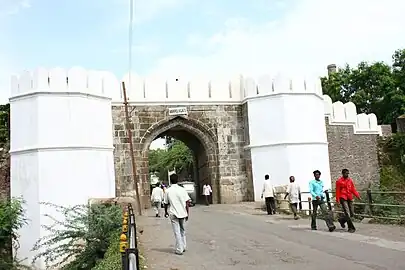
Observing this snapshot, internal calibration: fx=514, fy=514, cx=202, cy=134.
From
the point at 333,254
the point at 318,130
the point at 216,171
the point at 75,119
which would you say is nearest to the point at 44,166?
the point at 75,119

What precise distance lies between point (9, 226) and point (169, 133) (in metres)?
7.17

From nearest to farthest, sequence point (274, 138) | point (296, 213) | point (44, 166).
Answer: point (296, 213) < point (44, 166) < point (274, 138)

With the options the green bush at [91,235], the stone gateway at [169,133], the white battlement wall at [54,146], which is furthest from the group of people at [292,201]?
the stone gateway at [169,133]

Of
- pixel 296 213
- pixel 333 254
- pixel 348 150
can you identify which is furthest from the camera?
pixel 348 150

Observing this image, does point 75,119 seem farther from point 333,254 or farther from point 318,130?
point 333,254

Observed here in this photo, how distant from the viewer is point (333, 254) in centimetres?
709

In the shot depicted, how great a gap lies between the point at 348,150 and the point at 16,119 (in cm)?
1209

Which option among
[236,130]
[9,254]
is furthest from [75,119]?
[236,130]

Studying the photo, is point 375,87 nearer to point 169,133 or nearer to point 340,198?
point 169,133

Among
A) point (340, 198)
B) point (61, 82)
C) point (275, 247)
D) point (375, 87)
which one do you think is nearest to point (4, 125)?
point (61, 82)

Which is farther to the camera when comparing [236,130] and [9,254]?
[236,130]

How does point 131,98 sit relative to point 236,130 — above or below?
above

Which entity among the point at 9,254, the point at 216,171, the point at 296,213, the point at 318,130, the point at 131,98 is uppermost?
the point at 131,98

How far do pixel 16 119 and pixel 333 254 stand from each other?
478 inches
